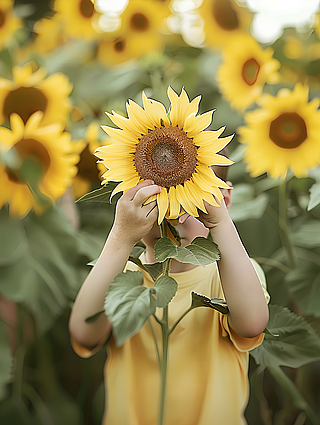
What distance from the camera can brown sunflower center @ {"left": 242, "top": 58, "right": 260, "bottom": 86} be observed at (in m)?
0.52

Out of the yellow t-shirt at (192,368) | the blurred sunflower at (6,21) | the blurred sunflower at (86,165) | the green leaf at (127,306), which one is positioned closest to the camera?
the green leaf at (127,306)

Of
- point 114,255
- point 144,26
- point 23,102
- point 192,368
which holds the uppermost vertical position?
point 144,26

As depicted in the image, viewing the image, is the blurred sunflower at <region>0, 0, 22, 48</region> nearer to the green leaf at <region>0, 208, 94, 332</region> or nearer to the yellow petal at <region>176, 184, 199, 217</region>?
the green leaf at <region>0, 208, 94, 332</region>

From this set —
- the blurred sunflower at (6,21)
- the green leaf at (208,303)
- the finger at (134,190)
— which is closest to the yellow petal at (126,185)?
the finger at (134,190)

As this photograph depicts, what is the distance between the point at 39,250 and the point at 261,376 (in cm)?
33

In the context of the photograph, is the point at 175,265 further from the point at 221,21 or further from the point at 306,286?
the point at 221,21

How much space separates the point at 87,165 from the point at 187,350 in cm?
25

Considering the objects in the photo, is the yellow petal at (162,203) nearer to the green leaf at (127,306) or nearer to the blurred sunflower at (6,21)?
the green leaf at (127,306)

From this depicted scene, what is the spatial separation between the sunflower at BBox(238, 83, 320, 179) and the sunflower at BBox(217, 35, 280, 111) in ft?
0.20

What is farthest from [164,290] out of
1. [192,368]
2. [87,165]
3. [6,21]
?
[6,21]

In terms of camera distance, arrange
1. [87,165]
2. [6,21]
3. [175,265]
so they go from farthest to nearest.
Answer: [6,21] < [87,165] < [175,265]

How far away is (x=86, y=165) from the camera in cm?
48

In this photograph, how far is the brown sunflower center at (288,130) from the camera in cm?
44

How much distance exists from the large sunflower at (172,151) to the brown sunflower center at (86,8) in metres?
0.29
